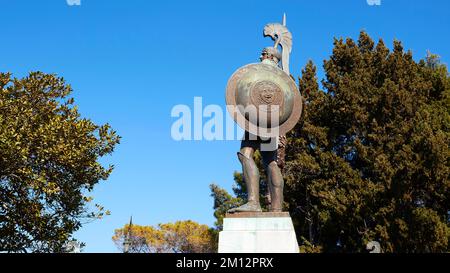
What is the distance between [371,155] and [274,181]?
16.7 metres

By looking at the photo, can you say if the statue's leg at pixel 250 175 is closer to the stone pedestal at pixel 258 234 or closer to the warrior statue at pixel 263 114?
the warrior statue at pixel 263 114

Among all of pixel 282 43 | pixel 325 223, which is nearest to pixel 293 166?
pixel 325 223

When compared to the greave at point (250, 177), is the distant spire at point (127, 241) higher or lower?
higher

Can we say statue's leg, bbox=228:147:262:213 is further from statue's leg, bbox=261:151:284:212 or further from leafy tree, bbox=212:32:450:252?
leafy tree, bbox=212:32:450:252

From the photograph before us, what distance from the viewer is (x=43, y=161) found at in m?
16.7

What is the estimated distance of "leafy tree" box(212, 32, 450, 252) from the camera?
74.2ft

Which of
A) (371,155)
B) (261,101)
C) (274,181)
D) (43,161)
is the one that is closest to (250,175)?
(274,181)

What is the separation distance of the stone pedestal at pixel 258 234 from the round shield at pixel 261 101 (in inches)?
57.0

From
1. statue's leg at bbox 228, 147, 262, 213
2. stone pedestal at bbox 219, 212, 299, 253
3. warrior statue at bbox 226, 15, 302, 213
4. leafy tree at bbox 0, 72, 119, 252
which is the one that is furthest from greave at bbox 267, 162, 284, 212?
leafy tree at bbox 0, 72, 119, 252

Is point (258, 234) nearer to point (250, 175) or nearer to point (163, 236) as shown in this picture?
point (250, 175)

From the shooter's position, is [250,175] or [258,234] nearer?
[258,234]

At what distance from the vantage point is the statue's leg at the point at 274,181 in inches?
353

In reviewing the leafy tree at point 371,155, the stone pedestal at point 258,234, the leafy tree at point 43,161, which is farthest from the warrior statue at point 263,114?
the leafy tree at point 371,155

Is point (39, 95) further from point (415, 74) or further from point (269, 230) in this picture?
point (415, 74)
